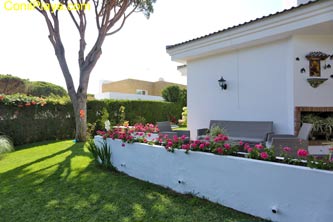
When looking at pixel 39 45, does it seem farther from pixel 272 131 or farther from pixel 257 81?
pixel 272 131

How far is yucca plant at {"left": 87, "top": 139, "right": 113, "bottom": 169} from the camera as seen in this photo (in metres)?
7.07

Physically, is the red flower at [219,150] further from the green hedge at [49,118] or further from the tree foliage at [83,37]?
the green hedge at [49,118]

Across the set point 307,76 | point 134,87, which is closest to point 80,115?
point 307,76

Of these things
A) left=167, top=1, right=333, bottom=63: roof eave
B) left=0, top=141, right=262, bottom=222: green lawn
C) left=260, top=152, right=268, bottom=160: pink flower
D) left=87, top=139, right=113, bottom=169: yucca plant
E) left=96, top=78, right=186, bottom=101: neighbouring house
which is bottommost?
left=0, top=141, right=262, bottom=222: green lawn

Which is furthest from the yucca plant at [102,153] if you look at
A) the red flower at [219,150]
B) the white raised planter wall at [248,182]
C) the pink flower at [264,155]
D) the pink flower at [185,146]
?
the pink flower at [264,155]

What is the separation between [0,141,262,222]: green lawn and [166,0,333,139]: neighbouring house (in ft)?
15.7

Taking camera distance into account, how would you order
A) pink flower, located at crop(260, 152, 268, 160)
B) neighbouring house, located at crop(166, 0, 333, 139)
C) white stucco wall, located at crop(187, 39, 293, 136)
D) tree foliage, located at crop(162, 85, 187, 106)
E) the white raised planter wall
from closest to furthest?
the white raised planter wall → pink flower, located at crop(260, 152, 268, 160) → neighbouring house, located at crop(166, 0, 333, 139) → white stucco wall, located at crop(187, 39, 293, 136) → tree foliage, located at crop(162, 85, 187, 106)

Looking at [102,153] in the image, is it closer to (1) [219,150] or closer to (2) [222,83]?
(1) [219,150]

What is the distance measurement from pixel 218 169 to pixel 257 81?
5209 millimetres

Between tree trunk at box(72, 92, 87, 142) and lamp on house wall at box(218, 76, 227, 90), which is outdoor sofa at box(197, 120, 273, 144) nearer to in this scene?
lamp on house wall at box(218, 76, 227, 90)

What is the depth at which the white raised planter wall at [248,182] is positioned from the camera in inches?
128

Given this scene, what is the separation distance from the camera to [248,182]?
394 cm

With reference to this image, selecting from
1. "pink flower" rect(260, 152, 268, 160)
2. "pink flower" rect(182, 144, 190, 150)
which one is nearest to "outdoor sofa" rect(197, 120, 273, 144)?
"pink flower" rect(182, 144, 190, 150)

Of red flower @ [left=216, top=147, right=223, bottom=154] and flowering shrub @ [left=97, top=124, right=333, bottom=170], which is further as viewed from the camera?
red flower @ [left=216, top=147, right=223, bottom=154]
